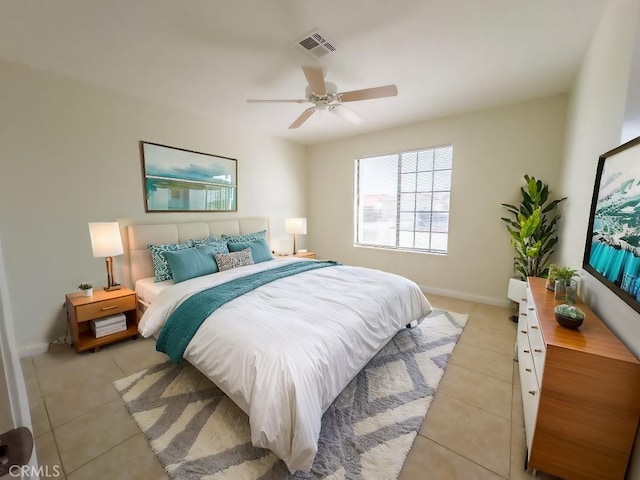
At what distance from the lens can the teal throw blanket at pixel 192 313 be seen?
1851 mm

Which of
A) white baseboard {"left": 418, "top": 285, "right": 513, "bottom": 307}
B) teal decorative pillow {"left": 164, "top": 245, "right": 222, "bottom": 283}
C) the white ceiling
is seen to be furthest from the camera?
white baseboard {"left": 418, "top": 285, "right": 513, "bottom": 307}

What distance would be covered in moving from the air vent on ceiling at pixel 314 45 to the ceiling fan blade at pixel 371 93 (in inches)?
13.8

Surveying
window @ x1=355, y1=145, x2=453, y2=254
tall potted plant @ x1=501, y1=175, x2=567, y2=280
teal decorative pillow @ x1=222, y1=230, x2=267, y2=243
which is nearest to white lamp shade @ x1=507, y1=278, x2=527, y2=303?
tall potted plant @ x1=501, y1=175, x2=567, y2=280

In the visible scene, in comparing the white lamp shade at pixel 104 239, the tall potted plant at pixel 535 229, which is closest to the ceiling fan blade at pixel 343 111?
the tall potted plant at pixel 535 229

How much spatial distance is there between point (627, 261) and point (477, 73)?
2185mm

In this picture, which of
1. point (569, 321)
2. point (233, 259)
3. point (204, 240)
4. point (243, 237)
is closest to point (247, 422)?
point (233, 259)

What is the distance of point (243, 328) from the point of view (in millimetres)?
1641

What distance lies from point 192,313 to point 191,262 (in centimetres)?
103

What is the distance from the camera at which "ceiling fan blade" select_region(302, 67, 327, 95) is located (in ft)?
6.43

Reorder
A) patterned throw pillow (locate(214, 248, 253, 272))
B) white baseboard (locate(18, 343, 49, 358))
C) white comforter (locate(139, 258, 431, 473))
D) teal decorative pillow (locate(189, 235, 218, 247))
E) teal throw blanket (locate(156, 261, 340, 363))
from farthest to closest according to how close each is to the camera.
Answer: teal decorative pillow (locate(189, 235, 218, 247))
patterned throw pillow (locate(214, 248, 253, 272))
white baseboard (locate(18, 343, 49, 358))
teal throw blanket (locate(156, 261, 340, 363))
white comforter (locate(139, 258, 431, 473))

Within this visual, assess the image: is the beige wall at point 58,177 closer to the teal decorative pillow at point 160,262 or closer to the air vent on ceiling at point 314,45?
the teal decorative pillow at point 160,262

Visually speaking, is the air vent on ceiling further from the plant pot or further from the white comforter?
the plant pot

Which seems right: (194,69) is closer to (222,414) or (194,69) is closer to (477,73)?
(477,73)

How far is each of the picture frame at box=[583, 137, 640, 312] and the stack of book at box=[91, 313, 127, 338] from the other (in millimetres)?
3688
